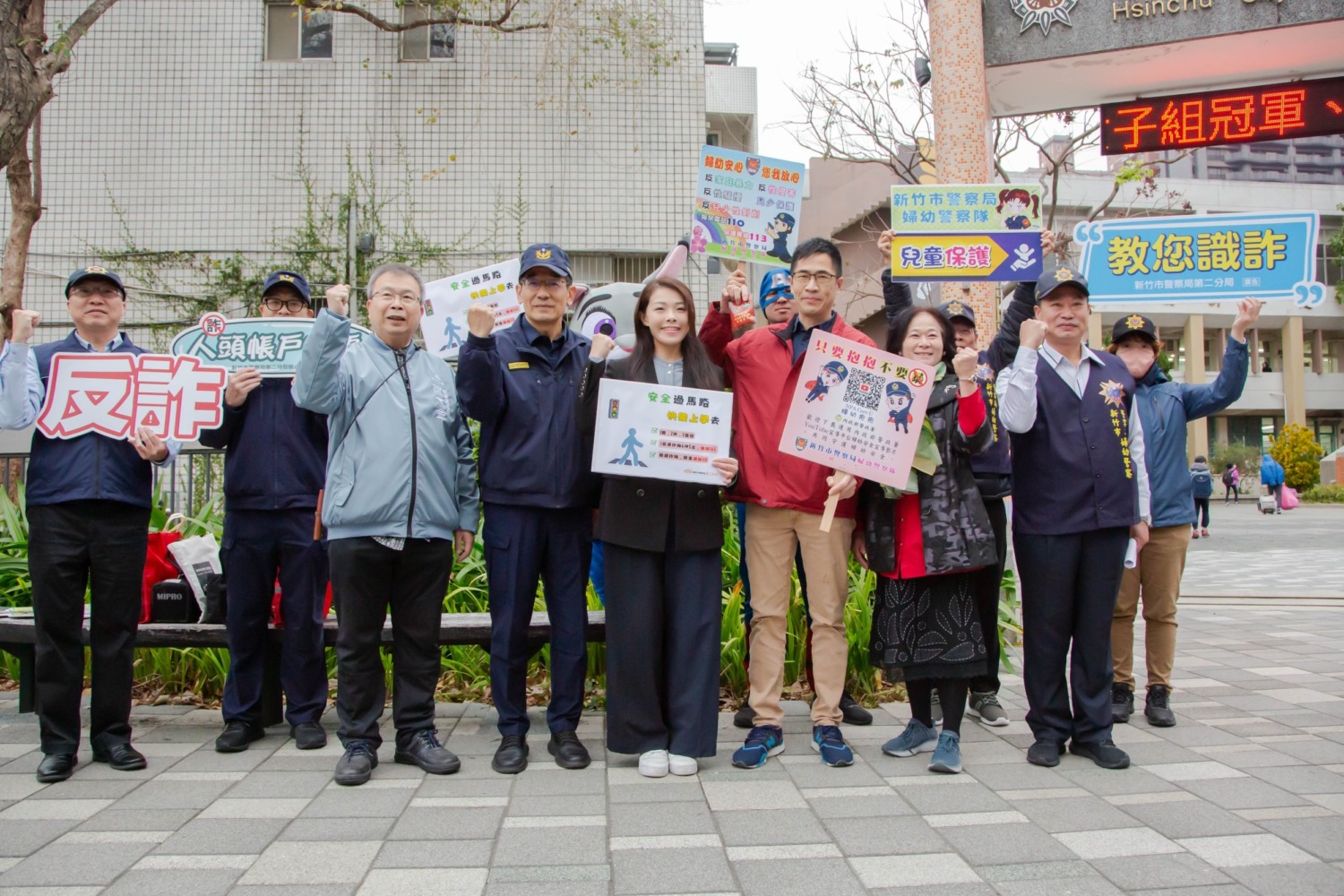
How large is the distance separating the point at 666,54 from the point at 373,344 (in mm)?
8669

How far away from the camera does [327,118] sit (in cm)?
1173

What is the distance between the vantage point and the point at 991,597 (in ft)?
15.5

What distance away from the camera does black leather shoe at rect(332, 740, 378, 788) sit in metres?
3.93

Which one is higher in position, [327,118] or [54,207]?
[327,118]

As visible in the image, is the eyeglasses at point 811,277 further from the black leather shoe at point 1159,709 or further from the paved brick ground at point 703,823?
the black leather shoe at point 1159,709

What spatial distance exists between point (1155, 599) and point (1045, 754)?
1350 millimetres

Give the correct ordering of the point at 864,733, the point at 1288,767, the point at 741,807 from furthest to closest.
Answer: the point at 864,733
the point at 1288,767
the point at 741,807

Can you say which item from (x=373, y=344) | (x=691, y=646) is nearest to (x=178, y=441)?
(x=373, y=344)

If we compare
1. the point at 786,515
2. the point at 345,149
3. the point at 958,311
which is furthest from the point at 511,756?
the point at 345,149

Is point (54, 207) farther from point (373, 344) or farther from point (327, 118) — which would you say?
point (373, 344)

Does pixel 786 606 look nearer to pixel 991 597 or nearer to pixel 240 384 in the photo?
pixel 991 597

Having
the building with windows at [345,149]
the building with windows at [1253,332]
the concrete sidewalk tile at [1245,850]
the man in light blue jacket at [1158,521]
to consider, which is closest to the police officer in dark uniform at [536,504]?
the concrete sidewalk tile at [1245,850]

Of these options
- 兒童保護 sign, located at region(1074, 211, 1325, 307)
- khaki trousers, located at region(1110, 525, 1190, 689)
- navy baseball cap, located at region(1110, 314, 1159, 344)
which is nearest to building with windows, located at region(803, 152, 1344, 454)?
兒童保護 sign, located at region(1074, 211, 1325, 307)

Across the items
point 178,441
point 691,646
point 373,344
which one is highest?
point 373,344
